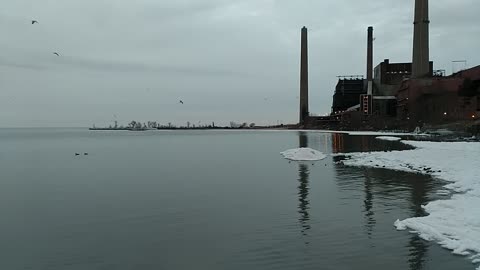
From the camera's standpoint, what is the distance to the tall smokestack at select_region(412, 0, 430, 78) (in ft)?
370

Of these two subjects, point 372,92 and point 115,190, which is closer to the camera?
point 115,190

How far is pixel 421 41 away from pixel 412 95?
15.6m

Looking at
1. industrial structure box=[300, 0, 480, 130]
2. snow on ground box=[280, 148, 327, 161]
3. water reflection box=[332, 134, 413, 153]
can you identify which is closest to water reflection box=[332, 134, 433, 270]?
snow on ground box=[280, 148, 327, 161]

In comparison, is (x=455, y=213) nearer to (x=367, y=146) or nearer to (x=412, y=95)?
(x=367, y=146)

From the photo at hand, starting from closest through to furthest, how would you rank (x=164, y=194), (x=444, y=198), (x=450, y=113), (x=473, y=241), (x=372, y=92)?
(x=473, y=241)
(x=444, y=198)
(x=164, y=194)
(x=450, y=113)
(x=372, y=92)

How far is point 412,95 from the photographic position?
112812 mm

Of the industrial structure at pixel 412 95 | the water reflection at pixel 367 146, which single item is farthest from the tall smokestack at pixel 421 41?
the water reflection at pixel 367 146

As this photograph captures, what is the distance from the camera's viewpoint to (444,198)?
18062 mm

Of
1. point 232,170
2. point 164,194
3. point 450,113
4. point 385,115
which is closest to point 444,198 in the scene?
point 164,194

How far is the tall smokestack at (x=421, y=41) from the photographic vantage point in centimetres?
11269

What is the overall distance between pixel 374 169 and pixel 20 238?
23.9 m

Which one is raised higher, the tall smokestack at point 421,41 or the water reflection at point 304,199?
the tall smokestack at point 421,41

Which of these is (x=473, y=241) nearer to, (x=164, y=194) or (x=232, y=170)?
(x=164, y=194)

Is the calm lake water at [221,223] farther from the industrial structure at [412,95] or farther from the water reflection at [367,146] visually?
the industrial structure at [412,95]
